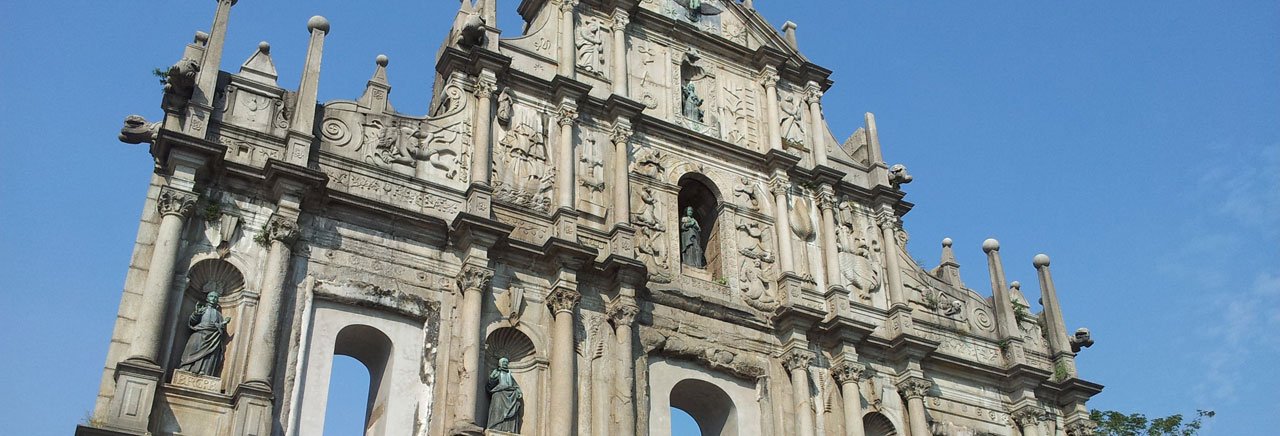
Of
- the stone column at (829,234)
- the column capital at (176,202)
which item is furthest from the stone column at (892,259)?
the column capital at (176,202)

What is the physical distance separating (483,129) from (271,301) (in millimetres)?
4170

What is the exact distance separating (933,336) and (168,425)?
38.0ft

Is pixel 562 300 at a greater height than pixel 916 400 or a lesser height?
greater

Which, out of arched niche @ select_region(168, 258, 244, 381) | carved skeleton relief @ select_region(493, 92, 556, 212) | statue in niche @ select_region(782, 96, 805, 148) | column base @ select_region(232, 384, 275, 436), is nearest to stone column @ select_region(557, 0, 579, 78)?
carved skeleton relief @ select_region(493, 92, 556, 212)

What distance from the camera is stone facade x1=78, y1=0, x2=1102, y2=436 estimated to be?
14.5m

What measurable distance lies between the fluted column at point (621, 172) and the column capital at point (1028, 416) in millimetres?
6999

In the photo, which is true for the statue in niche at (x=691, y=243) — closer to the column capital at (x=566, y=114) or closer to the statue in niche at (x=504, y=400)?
the column capital at (x=566, y=114)

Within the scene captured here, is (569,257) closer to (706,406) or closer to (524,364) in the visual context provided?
(524,364)

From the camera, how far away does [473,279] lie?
51.2 ft

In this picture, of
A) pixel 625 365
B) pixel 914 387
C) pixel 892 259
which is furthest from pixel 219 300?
pixel 892 259

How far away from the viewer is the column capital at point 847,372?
18.1 metres

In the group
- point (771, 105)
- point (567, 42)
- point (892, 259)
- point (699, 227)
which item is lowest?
point (892, 259)

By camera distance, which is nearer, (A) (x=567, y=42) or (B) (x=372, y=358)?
(B) (x=372, y=358)

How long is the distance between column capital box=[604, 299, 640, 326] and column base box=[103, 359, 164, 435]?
575cm
